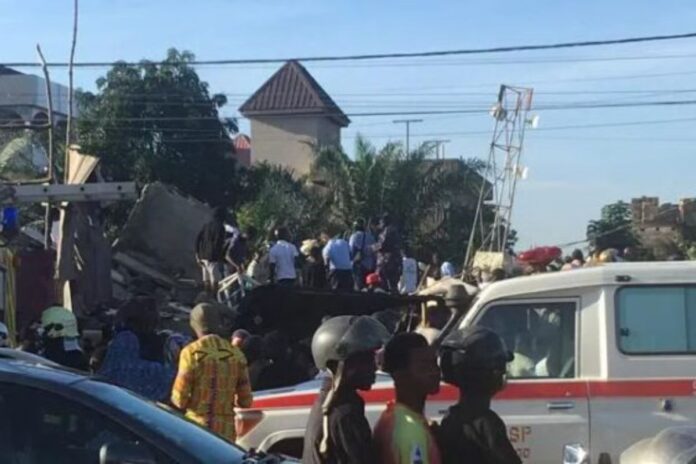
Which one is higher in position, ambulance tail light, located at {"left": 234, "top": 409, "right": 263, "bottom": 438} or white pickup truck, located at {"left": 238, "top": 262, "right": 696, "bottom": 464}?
white pickup truck, located at {"left": 238, "top": 262, "right": 696, "bottom": 464}

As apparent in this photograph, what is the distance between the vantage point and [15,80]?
235ft

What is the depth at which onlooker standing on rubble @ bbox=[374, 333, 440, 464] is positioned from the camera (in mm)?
4492

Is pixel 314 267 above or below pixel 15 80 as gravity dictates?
below

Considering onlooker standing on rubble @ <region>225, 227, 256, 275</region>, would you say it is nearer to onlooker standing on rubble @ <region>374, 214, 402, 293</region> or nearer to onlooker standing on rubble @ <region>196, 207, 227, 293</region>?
onlooker standing on rubble @ <region>196, 207, 227, 293</region>

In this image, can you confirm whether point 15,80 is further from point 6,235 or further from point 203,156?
point 6,235

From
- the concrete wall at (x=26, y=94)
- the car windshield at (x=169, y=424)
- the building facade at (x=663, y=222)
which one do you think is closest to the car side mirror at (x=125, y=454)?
the car windshield at (x=169, y=424)

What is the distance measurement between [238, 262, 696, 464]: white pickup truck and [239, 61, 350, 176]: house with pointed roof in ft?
178

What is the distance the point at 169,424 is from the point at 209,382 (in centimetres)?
223

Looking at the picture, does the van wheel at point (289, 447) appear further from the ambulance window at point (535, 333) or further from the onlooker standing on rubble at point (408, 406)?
the onlooker standing on rubble at point (408, 406)

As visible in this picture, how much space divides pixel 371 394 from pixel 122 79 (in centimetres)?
3407

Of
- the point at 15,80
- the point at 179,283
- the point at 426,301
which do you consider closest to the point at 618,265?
the point at 426,301

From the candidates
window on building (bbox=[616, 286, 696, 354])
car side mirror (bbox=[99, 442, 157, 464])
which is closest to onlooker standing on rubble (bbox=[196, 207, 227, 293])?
window on building (bbox=[616, 286, 696, 354])

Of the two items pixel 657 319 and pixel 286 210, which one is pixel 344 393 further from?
pixel 286 210

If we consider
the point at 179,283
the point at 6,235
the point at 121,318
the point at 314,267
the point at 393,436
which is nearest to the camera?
the point at 393,436
